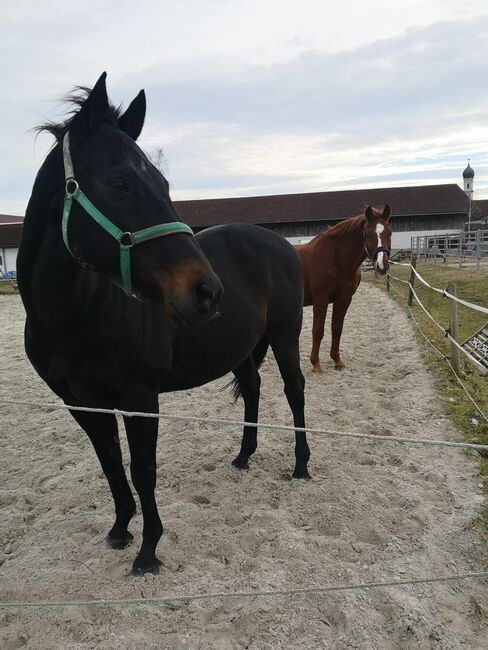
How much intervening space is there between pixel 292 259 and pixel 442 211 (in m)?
38.1

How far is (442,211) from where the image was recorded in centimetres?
3725

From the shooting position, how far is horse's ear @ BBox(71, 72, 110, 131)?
68.8 inches

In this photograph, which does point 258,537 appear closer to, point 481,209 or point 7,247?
point 7,247

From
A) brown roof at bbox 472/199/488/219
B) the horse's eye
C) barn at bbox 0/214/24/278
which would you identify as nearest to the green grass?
the horse's eye

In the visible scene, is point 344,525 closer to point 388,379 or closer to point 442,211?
A: point 388,379

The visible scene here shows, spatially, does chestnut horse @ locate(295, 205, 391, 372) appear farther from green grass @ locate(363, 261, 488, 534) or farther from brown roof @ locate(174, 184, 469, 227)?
brown roof @ locate(174, 184, 469, 227)

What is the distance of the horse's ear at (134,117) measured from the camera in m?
2.00

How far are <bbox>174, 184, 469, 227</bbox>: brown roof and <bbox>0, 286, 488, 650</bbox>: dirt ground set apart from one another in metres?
33.9

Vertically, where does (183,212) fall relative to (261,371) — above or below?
above

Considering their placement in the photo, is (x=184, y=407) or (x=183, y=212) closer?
(x=184, y=407)

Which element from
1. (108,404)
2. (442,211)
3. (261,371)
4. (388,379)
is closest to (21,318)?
(261,371)

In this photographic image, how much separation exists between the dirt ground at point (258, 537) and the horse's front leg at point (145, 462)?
11cm

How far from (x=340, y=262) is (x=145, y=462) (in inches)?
181

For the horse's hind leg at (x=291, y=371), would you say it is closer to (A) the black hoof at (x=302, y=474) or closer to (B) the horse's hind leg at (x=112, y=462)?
(A) the black hoof at (x=302, y=474)
